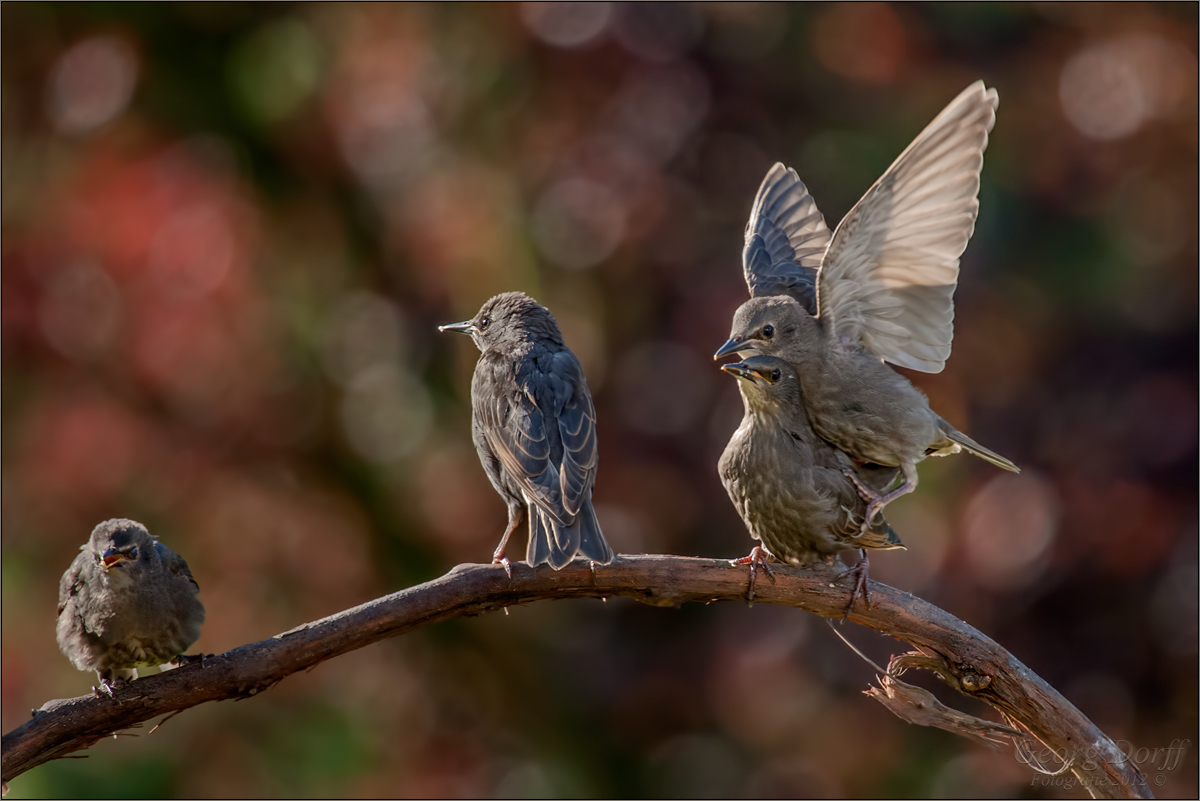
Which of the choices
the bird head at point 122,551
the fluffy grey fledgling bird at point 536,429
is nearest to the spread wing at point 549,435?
the fluffy grey fledgling bird at point 536,429

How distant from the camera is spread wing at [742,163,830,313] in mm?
4781

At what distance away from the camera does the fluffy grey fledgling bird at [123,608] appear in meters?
3.98

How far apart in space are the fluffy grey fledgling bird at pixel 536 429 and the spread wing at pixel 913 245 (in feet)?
3.33

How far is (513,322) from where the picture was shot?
4812mm

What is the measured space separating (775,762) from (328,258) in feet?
13.5

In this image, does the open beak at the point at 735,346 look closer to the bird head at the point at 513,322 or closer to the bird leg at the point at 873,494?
the bird leg at the point at 873,494

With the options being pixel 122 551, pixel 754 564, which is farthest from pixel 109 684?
pixel 754 564

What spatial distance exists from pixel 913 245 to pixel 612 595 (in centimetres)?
157

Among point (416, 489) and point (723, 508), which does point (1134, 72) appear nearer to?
point (723, 508)

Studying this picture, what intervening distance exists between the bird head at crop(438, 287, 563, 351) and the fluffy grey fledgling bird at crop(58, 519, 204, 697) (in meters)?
1.42

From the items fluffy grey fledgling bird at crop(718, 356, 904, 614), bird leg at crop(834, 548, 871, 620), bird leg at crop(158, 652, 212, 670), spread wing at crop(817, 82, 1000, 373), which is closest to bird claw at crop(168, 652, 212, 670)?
bird leg at crop(158, 652, 212, 670)

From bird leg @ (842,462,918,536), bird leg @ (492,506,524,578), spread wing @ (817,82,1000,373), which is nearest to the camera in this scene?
spread wing @ (817,82,1000,373)

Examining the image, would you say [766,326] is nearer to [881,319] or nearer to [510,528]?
[881,319]

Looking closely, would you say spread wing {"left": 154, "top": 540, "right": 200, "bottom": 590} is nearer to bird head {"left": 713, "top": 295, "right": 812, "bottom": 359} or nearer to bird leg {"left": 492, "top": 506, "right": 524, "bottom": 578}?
bird leg {"left": 492, "top": 506, "right": 524, "bottom": 578}
